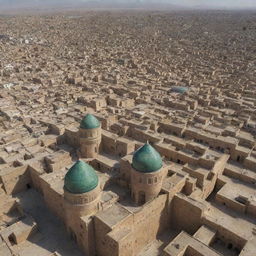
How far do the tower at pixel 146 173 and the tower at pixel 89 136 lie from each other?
789 centimetres

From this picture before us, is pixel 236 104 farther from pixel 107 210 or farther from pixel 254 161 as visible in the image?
pixel 107 210

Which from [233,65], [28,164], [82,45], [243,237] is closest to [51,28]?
[82,45]

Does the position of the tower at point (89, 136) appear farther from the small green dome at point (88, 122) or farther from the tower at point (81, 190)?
the tower at point (81, 190)

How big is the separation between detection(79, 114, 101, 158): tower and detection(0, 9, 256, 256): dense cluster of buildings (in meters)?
0.11

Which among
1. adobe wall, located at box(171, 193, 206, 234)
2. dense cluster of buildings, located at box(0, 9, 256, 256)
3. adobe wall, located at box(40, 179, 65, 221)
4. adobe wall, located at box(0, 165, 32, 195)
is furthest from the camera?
adobe wall, located at box(0, 165, 32, 195)

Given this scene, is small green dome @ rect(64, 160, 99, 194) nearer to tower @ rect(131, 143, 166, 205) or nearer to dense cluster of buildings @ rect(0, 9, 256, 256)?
dense cluster of buildings @ rect(0, 9, 256, 256)

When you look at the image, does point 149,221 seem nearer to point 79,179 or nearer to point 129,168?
point 129,168

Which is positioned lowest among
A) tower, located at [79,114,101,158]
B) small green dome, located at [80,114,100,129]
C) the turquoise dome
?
the turquoise dome

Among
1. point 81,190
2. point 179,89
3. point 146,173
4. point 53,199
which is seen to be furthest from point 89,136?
point 179,89

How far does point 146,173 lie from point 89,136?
30.7 ft

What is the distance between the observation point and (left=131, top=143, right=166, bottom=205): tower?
2511cm

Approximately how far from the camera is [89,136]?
3228 cm

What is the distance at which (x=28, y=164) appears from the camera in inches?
1228

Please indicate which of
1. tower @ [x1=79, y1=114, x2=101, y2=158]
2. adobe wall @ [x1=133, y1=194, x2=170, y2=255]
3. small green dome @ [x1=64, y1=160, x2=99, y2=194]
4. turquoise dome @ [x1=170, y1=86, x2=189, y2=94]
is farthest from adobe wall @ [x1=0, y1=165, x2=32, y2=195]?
turquoise dome @ [x1=170, y1=86, x2=189, y2=94]
